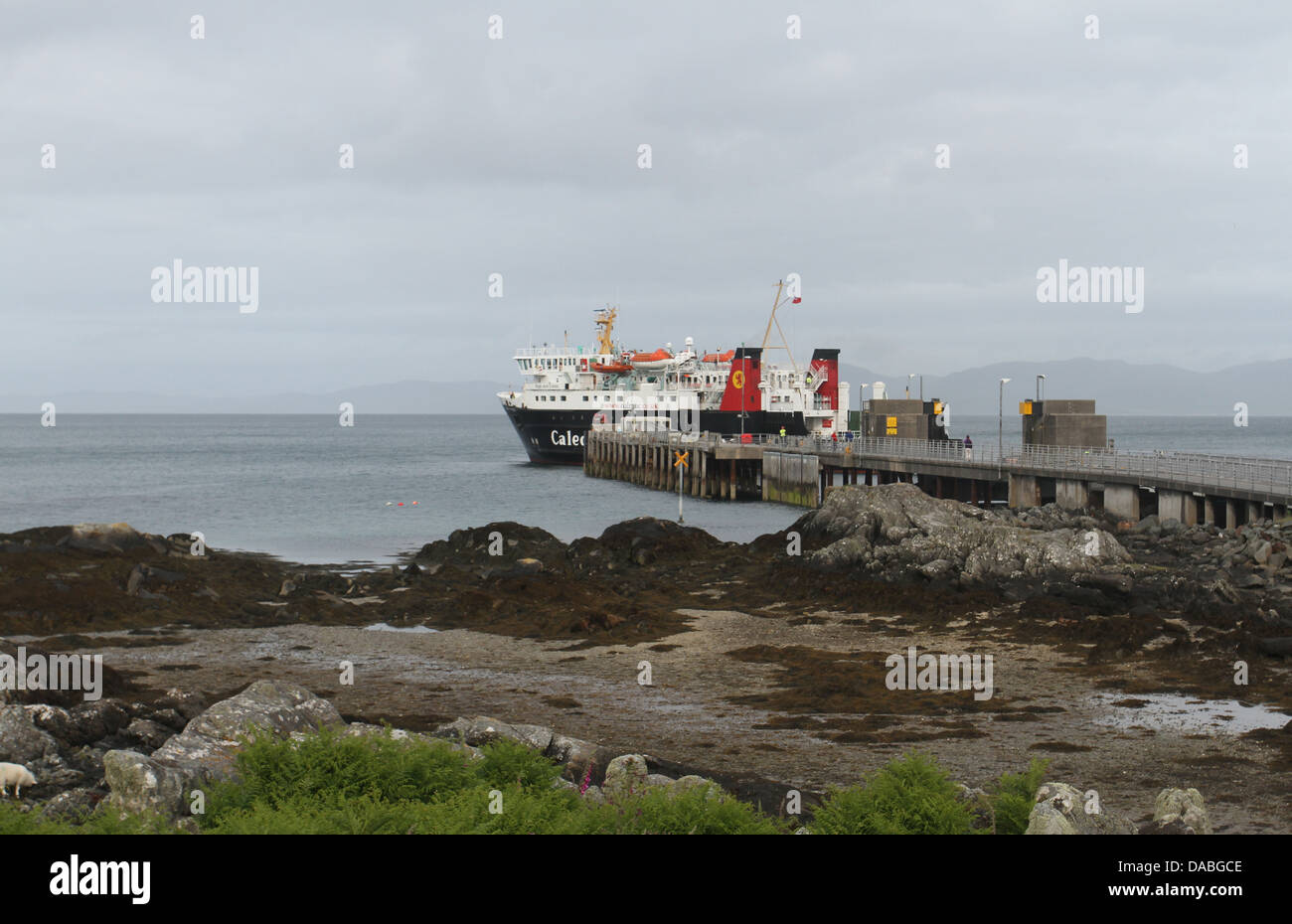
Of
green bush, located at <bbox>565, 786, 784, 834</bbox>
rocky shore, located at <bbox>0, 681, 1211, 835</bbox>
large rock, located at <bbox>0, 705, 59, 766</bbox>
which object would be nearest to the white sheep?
rocky shore, located at <bbox>0, 681, 1211, 835</bbox>

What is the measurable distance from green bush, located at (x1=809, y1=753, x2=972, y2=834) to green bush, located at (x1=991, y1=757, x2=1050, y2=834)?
0.80 metres

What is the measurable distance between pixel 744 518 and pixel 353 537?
20303 millimetres

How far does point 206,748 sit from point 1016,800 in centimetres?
804

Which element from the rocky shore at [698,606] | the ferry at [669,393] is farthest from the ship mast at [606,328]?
the rocky shore at [698,606]

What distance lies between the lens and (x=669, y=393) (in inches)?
3829

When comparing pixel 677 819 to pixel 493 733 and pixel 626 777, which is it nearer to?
pixel 626 777

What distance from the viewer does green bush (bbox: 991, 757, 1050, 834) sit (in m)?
10.8

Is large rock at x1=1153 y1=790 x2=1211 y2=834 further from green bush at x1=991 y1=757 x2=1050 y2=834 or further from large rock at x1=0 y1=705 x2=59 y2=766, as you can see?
large rock at x1=0 y1=705 x2=59 y2=766

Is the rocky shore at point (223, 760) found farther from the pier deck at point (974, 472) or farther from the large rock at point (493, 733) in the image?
the pier deck at point (974, 472)

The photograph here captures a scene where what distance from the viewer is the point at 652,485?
82.7 meters

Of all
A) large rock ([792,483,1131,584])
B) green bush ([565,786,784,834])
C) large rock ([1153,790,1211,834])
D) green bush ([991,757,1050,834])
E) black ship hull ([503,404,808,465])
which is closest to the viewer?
green bush ([565,786,784,834])

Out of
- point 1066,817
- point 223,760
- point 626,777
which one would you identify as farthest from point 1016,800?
point 223,760

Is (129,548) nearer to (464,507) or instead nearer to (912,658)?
(912,658)
